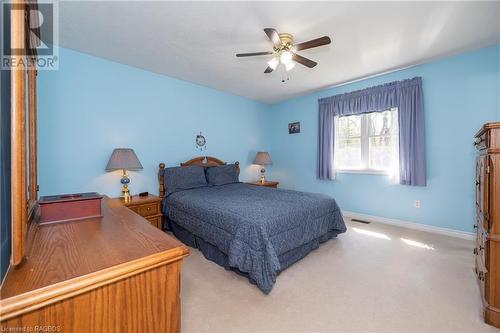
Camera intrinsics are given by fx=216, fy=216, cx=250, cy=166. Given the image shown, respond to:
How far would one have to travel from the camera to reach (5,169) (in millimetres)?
793

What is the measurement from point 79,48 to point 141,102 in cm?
91

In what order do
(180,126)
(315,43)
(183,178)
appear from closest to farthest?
1. (315,43)
2. (183,178)
3. (180,126)

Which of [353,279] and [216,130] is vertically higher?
[216,130]

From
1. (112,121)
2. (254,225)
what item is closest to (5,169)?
(254,225)

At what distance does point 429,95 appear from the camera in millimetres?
3174

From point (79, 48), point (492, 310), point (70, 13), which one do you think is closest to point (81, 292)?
point (492, 310)

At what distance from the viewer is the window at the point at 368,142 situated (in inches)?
140

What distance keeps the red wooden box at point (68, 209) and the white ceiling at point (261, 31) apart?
1762 millimetres

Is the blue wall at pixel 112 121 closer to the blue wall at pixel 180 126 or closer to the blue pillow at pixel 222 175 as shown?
the blue wall at pixel 180 126

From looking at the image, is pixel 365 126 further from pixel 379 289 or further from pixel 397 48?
pixel 379 289

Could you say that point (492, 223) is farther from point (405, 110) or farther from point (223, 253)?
point (405, 110)

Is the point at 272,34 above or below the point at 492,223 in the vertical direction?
above

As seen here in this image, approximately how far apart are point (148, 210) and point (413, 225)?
3.94 meters

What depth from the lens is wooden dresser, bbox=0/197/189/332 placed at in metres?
0.56
